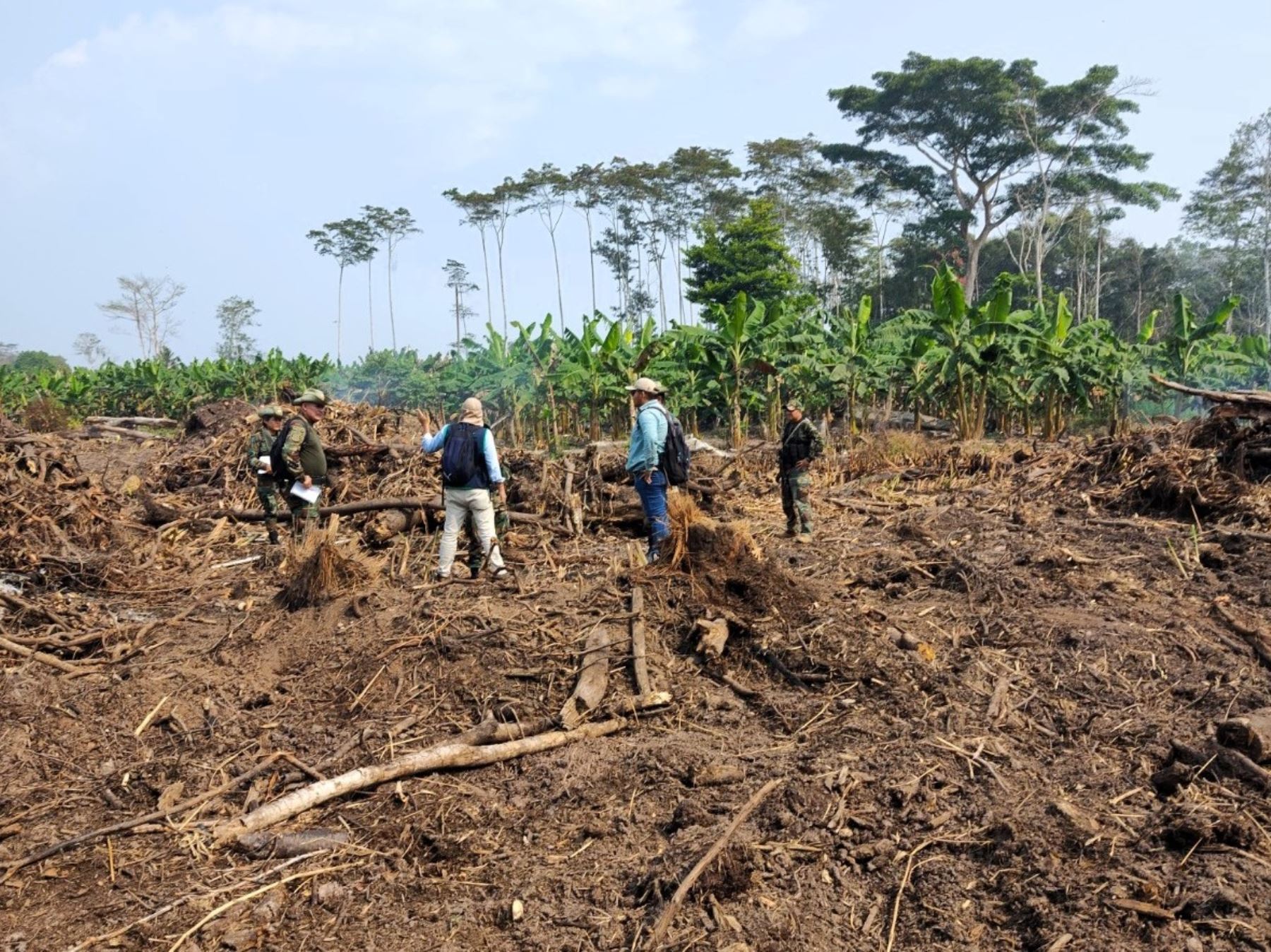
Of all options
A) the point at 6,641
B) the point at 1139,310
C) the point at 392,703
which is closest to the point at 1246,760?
the point at 392,703

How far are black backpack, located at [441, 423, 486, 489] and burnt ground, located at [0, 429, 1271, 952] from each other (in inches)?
36.5

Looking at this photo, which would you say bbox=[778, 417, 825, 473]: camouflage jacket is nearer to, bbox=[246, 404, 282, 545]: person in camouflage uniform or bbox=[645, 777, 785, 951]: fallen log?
bbox=[246, 404, 282, 545]: person in camouflage uniform

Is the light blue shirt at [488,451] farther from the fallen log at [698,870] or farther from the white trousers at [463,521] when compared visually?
the fallen log at [698,870]

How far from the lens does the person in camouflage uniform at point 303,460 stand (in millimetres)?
8484

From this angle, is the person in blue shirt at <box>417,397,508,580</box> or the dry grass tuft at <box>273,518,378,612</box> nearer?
the dry grass tuft at <box>273,518,378,612</box>

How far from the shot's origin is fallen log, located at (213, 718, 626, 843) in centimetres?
437

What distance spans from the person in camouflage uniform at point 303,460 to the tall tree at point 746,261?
24.6 meters

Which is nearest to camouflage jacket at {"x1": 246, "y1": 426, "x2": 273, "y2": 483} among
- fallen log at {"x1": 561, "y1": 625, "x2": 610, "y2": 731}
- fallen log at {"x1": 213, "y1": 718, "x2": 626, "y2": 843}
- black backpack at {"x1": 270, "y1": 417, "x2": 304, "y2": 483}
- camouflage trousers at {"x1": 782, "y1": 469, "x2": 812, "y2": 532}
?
black backpack at {"x1": 270, "y1": 417, "x2": 304, "y2": 483}

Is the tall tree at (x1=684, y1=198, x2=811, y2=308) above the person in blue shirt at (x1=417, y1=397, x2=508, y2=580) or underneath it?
above

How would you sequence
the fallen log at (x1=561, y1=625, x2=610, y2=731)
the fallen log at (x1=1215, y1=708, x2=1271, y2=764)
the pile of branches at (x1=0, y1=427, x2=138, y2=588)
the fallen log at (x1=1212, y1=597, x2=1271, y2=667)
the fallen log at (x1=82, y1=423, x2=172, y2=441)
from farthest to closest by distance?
the fallen log at (x1=82, y1=423, x2=172, y2=441), the pile of branches at (x1=0, y1=427, x2=138, y2=588), the fallen log at (x1=1212, y1=597, x2=1271, y2=667), the fallen log at (x1=561, y1=625, x2=610, y2=731), the fallen log at (x1=1215, y1=708, x2=1271, y2=764)

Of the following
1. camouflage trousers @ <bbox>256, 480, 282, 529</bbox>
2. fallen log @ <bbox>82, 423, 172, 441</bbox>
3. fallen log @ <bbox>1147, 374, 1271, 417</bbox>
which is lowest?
camouflage trousers @ <bbox>256, 480, 282, 529</bbox>

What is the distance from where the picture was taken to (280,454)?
865 centimetres

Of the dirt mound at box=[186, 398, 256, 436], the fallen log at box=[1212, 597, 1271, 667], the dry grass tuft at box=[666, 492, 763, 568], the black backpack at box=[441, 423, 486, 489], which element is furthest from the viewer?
the dirt mound at box=[186, 398, 256, 436]

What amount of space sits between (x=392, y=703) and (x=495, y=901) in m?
1.95
